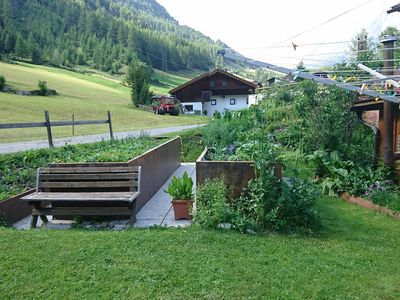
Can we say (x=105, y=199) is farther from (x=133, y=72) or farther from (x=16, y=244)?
(x=133, y=72)

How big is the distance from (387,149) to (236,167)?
353 centimetres

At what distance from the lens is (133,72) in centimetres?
4094

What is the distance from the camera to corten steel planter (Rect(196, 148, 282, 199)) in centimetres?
518

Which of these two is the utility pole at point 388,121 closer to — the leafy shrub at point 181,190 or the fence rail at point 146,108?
the leafy shrub at point 181,190

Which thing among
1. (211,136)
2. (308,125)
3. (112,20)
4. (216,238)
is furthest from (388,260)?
(112,20)

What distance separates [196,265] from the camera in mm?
3510

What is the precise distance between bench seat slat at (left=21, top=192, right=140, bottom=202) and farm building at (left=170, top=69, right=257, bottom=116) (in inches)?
1530

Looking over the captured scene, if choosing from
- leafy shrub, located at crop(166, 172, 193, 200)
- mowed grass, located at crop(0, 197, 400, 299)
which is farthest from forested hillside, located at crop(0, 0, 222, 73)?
mowed grass, located at crop(0, 197, 400, 299)

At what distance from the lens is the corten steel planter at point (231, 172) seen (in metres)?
5.18

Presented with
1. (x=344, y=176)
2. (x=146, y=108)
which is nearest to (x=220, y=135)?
(x=344, y=176)

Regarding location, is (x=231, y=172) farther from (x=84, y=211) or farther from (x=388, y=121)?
(x=388, y=121)

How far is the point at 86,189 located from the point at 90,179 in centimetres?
24

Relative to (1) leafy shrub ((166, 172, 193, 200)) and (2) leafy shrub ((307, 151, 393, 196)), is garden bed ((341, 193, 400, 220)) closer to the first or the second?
(2) leafy shrub ((307, 151, 393, 196))

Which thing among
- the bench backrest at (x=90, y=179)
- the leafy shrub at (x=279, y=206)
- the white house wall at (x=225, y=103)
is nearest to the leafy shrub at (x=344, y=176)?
the leafy shrub at (x=279, y=206)
